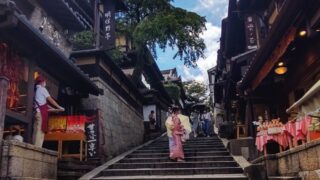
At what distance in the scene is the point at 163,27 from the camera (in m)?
23.8

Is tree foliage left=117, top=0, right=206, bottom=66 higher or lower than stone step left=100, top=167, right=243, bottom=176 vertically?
higher

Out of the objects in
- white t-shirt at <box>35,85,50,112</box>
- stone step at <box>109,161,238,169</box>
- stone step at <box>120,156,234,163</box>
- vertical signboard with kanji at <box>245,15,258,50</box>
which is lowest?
stone step at <box>109,161,238,169</box>

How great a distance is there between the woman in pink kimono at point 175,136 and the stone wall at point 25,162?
533 cm

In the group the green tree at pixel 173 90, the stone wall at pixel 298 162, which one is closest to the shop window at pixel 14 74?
the stone wall at pixel 298 162

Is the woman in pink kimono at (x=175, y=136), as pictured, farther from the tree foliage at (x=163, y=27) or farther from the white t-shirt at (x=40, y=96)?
the tree foliage at (x=163, y=27)

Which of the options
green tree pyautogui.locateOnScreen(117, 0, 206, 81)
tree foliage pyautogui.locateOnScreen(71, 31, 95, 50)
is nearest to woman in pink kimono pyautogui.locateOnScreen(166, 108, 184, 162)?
tree foliage pyautogui.locateOnScreen(71, 31, 95, 50)

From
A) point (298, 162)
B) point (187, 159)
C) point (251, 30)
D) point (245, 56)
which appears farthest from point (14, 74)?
point (251, 30)

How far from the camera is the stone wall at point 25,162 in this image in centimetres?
717

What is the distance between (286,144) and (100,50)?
8857 millimetres

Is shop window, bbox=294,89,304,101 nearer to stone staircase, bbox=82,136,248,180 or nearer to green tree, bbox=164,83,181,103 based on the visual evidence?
stone staircase, bbox=82,136,248,180

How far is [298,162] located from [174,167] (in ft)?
19.4

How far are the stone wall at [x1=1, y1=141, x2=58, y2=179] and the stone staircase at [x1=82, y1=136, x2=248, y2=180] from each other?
8.58ft

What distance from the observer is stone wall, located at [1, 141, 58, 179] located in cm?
717

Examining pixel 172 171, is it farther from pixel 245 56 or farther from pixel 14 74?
pixel 245 56
